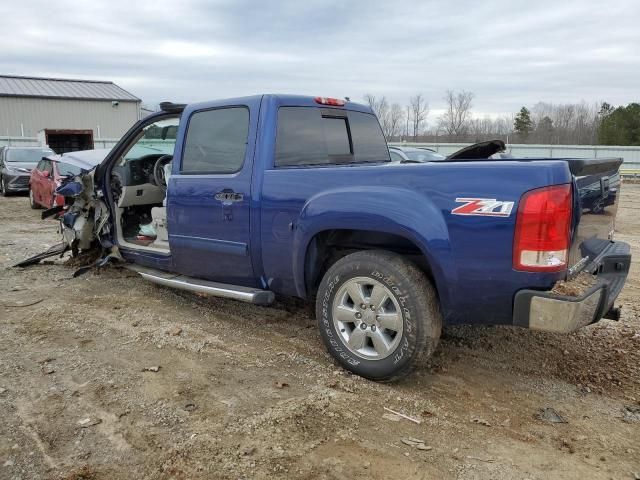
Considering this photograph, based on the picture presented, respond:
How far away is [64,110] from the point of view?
3716 cm

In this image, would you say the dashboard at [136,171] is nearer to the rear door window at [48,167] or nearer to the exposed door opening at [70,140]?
the rear door window at [48,167]

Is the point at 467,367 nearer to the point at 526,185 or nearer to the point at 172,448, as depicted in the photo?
the point at 526,185

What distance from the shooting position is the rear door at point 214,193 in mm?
4105

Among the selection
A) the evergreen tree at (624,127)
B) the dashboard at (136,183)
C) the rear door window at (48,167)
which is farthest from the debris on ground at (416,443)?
the evergreen tree at (624,127)

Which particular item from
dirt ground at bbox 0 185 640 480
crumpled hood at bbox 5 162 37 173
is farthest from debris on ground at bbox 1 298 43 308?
crumpled hood at bbox 5 162 37 173

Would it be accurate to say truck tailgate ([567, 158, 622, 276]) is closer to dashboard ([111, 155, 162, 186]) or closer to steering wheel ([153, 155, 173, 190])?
steering wheel ([153, 155, 173, 190])

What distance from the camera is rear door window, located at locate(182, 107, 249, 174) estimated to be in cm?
420

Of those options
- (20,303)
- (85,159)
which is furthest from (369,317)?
(85,159)

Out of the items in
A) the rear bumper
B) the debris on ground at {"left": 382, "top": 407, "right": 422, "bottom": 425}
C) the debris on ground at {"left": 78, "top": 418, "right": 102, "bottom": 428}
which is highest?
the rear bumper

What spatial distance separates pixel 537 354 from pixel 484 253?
1525 mm

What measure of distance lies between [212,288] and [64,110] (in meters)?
37.9

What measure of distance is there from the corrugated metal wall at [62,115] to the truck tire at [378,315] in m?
38.4

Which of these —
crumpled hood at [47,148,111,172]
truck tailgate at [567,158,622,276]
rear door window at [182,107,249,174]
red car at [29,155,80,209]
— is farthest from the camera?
red car at [29,155,80,209]

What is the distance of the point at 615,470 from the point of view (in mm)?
2598
